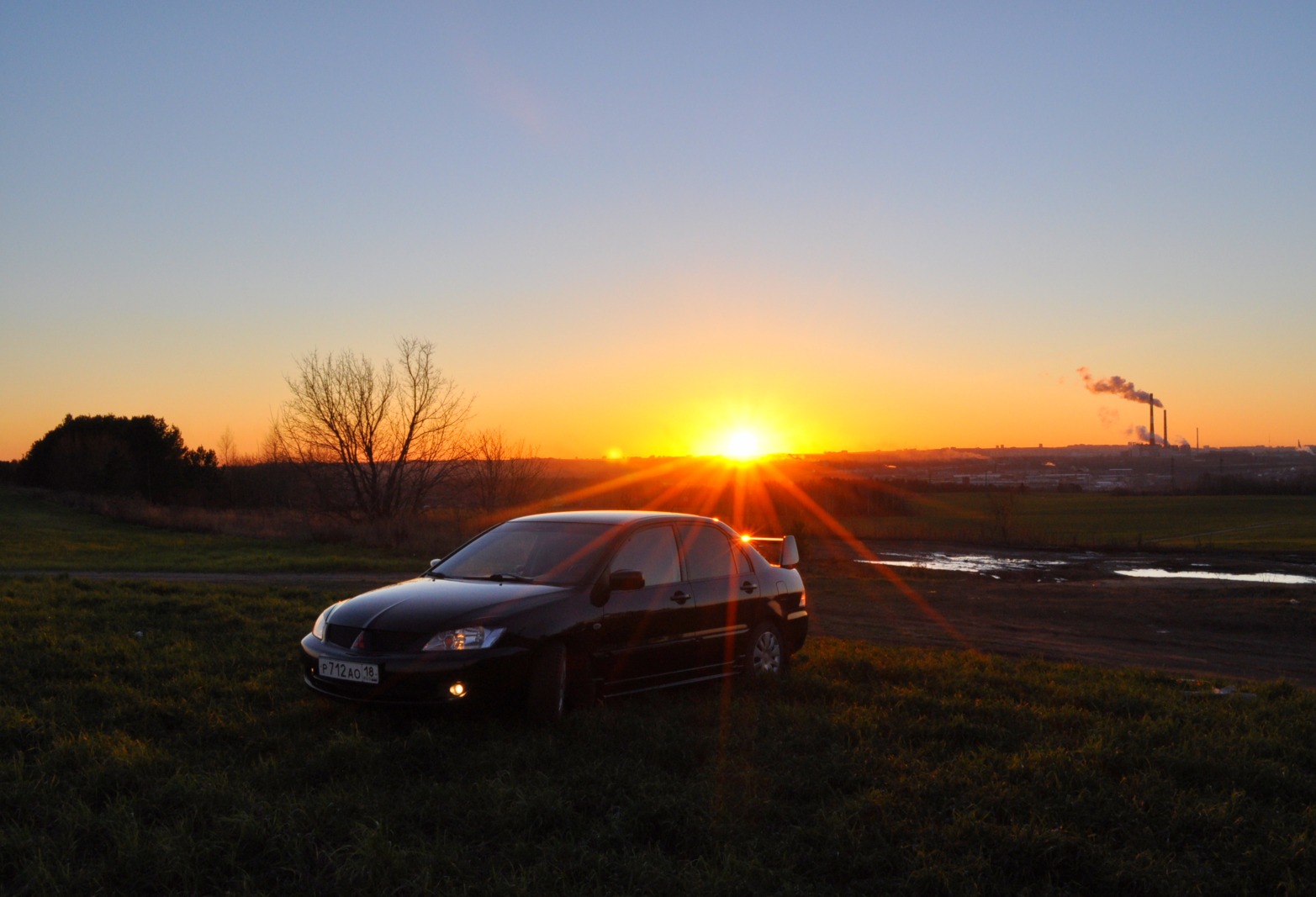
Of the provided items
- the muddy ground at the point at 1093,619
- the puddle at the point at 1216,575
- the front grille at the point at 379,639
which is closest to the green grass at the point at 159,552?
the muddy ground at the point at 1093,619

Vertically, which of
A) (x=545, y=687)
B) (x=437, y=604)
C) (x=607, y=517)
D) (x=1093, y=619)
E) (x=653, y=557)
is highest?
(x=607, y=517)

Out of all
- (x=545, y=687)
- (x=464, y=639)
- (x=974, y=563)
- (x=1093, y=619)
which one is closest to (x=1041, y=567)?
(x=974, y=563)

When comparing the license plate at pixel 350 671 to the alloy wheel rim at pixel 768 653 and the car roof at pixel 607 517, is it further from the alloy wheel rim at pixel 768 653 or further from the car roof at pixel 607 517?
the alloy wheel rim at pixel 768 653

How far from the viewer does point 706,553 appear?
8.18 metres

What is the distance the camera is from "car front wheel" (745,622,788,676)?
8.18m

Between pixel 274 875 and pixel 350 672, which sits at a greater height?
pixel 350 672

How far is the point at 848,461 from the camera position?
522 ft

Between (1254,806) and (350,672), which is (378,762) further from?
(1254,806)

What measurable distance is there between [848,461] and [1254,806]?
156649mm

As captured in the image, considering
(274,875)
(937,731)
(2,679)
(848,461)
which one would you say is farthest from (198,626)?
(848,461)

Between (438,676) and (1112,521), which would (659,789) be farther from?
(1112,521)

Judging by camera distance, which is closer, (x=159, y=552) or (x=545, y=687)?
(x=545, y=687)

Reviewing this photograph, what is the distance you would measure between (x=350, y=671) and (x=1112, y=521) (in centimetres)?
5967

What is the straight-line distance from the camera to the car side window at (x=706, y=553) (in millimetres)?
7992
